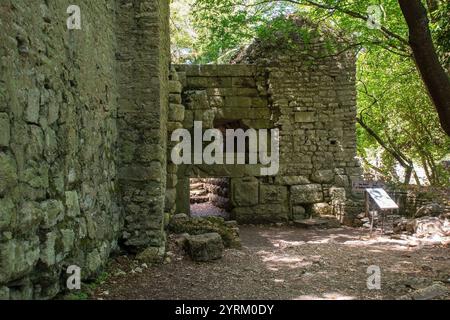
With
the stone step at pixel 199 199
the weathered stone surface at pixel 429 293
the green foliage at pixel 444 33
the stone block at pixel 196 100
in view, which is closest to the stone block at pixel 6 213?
the weathered stone surface at pixel 429 293

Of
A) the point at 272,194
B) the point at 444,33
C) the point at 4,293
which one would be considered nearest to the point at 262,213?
the point at 272,194

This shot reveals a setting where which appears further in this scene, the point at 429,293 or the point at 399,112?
the point at 399,112

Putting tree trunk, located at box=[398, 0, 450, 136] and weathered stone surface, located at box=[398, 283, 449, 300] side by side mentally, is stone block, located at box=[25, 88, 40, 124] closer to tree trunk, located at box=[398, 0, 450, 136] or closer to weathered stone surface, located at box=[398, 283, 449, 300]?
weathered stone surface, located at box=[398, 283, 449, 300]

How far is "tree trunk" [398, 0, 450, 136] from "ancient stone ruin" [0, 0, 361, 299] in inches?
123

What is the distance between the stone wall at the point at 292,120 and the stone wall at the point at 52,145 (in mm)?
4859

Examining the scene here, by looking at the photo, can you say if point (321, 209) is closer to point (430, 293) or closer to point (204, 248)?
point (204, 248)

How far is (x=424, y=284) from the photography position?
4516mm

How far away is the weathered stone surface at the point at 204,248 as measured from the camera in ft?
18.4

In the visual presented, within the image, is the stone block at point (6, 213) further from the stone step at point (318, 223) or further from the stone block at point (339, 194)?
the stone block at point (339, 194)

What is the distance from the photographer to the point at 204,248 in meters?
5.65

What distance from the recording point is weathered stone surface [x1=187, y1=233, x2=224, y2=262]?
5613 millimetres

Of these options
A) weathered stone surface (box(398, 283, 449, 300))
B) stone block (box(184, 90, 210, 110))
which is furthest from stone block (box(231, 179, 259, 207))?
weathered stone surface (box(398, 283, 449, 300))

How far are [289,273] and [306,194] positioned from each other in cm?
464
